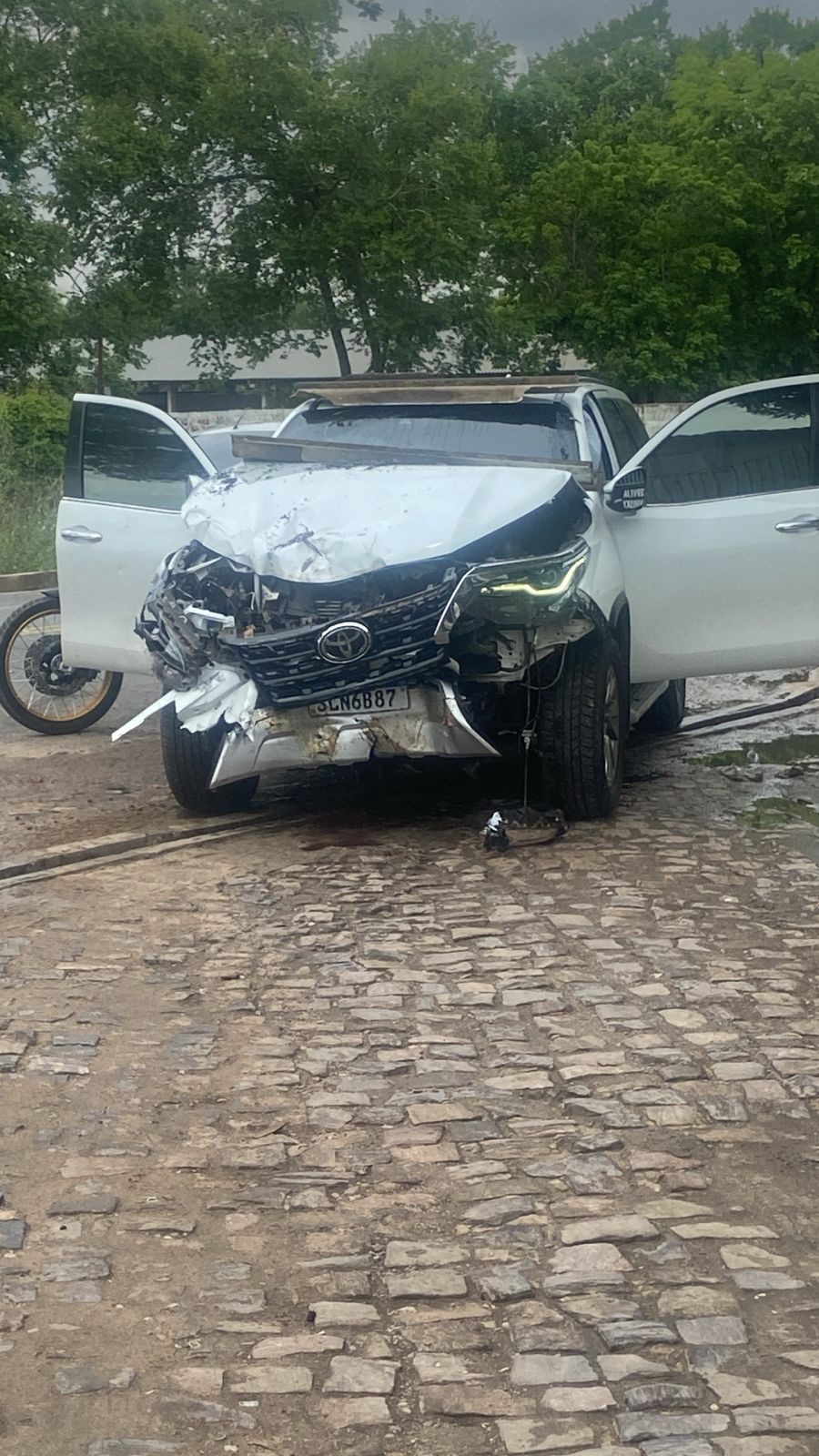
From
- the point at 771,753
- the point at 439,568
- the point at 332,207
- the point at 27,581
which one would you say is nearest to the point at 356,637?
the point at 439,568

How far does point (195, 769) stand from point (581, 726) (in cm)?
173

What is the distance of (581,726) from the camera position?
25.4 feet

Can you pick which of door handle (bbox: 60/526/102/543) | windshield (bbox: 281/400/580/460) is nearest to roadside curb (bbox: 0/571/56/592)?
door handle (bbox: 60/526/102/543)

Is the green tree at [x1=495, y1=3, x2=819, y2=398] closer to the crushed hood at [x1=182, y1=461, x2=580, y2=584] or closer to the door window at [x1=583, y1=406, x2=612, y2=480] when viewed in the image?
the door window at [x1=583, y1=406, x2=612, y2=480]

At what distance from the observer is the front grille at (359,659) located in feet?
23.4

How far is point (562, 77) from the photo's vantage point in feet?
221

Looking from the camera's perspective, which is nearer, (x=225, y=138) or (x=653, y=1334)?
(x=653, y=1334)

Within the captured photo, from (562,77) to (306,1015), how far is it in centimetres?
6711

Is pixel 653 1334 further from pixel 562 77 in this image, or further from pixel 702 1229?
pixel 562 77

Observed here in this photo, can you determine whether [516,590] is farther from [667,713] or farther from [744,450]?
[667,713]

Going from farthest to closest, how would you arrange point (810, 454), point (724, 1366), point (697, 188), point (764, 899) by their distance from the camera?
point (697, 188), point (810, 454), point (764, 899), point (724, 1366)

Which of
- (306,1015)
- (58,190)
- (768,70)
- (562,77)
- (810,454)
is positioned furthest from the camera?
(562,77)

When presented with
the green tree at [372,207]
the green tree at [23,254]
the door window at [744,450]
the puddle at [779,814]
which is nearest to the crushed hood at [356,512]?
the door window at [744,450]

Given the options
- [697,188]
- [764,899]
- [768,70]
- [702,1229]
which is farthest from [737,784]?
[768,70]
